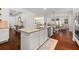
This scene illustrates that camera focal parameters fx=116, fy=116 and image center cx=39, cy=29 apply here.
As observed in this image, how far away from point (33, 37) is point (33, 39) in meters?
0.03

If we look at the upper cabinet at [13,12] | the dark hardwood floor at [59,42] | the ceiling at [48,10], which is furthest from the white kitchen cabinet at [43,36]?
the upper cabinet at [13,12]

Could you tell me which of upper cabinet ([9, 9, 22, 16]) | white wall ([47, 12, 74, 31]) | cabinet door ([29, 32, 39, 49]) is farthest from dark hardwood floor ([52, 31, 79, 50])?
upper cabinet ([9, 9, 22, 16])

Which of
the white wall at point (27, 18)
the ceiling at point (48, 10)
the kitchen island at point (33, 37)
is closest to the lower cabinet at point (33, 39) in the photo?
the kitchen island at point (33, 37)

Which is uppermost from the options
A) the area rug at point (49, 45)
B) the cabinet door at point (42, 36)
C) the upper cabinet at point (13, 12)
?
the upper cabinet at point (13, 12)

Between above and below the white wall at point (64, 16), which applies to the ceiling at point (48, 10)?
above

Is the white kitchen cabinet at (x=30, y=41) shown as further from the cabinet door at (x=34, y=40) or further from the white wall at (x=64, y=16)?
the white wall at (x=64, y=16)

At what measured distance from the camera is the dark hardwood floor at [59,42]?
1.87 m

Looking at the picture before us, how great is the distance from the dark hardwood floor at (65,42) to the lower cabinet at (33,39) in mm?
215

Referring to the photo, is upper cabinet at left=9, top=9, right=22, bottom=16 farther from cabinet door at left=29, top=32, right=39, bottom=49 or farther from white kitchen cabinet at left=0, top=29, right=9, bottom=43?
cabinet door at left=29, top=32, right=39, bottom=49

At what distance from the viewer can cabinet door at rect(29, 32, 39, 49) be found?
6.17ft

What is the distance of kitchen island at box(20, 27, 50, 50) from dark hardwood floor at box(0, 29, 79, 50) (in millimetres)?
87
